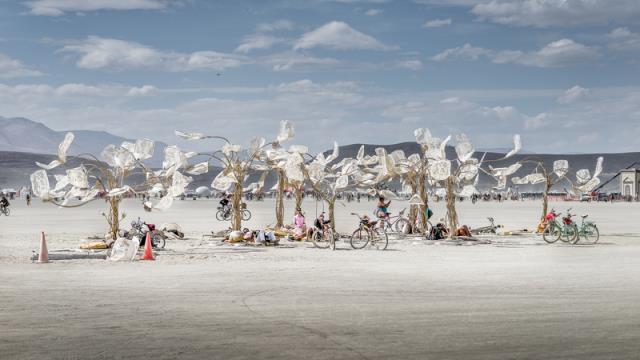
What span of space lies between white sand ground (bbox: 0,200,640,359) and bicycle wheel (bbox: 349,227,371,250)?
394cm

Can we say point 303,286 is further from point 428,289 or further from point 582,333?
point 582,333

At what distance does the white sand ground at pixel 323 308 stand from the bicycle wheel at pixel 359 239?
3.94m

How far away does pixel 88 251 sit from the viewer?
26.5 metres

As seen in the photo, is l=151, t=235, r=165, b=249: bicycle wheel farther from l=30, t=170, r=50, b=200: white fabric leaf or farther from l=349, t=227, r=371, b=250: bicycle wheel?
l=349, t=227, r=371, b=250: bicycle wheel

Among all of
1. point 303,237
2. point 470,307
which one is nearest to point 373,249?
point 303,237

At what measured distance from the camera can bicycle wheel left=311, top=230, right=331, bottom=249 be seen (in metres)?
29.4

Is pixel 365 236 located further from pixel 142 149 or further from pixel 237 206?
pixel 142 149

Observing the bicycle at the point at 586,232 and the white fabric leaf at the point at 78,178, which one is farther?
the bicycle at the point at 586,232

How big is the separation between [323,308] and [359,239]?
49.8 feet

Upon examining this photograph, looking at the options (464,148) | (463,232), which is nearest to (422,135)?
(464,148)

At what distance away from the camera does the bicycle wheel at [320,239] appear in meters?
29.4

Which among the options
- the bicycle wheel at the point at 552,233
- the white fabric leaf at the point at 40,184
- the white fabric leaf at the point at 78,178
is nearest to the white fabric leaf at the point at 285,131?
the white fabric leaf at the point at 78,178

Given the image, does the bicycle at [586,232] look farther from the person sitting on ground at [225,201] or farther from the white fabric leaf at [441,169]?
the person sitting on ground at [225,201]

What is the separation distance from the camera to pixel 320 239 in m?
30.0
